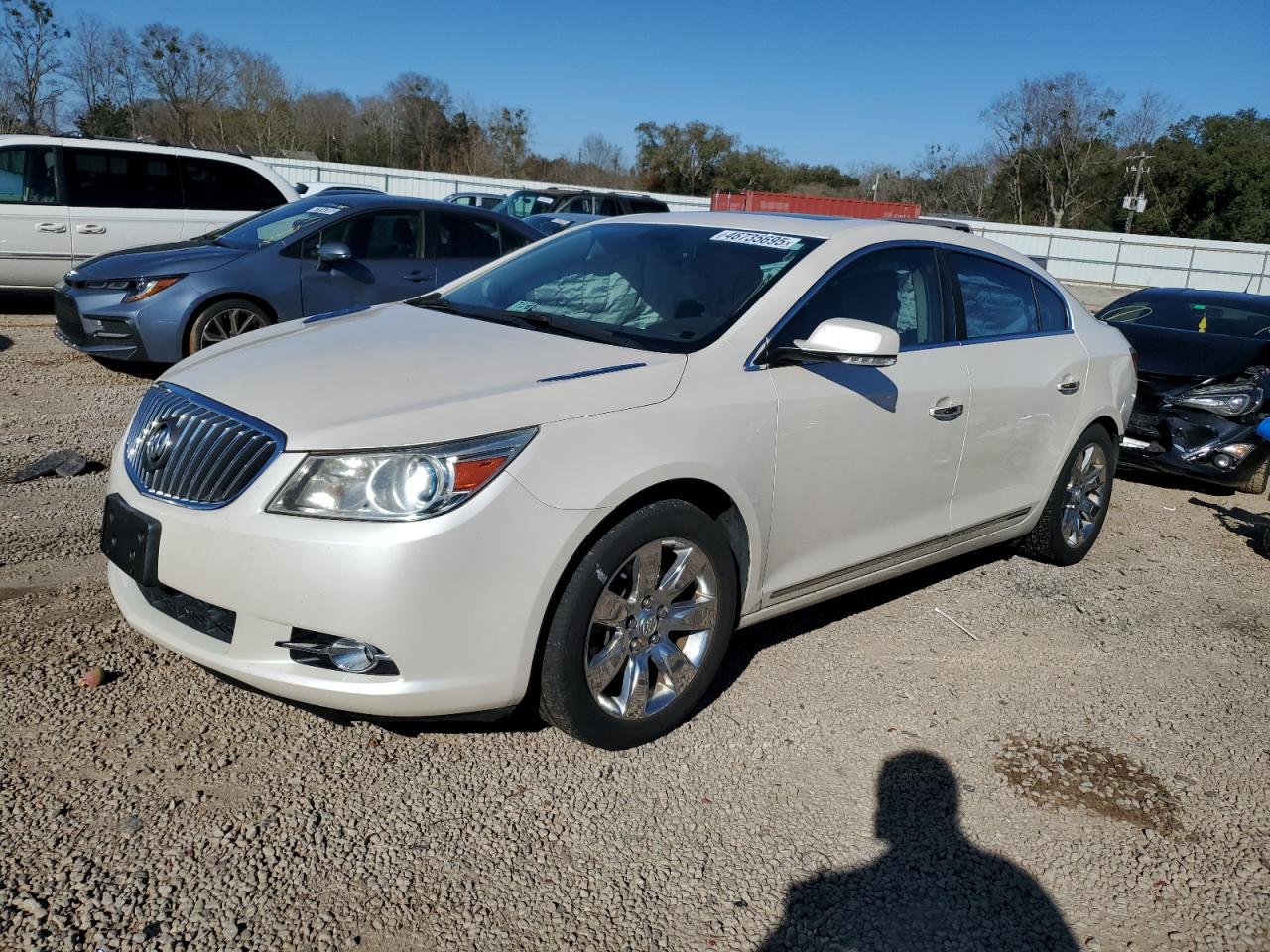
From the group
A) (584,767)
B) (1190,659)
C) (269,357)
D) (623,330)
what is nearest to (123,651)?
(269,357)

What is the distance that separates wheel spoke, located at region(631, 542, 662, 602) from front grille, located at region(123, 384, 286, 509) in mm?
1087

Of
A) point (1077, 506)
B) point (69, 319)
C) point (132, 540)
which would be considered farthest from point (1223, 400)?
point (69, 319)

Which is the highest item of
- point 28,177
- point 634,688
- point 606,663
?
point 28,177

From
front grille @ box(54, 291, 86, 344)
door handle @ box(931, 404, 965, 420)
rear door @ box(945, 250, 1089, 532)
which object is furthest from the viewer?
front grille @ box(54, 291, 86, 344)

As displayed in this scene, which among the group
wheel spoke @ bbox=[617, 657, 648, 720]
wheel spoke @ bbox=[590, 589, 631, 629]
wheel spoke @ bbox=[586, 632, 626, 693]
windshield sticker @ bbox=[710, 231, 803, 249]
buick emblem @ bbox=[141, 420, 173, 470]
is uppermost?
windshield sticker @ bbox=[710, 231, 803, 249]

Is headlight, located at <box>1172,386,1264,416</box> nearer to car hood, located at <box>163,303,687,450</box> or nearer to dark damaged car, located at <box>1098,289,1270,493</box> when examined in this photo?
dark damaged car, located at <box>1098,289,1270,493</box>

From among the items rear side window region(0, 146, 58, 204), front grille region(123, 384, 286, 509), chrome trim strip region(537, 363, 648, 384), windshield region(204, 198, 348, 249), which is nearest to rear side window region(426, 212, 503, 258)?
windshield region(204, 198, 348, 249)

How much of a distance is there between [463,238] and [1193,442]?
591 cm

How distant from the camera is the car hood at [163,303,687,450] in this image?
2.81m

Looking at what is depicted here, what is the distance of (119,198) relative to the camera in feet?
33.4

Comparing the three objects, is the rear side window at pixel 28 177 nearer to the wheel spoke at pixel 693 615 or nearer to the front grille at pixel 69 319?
the front grille at pixel 69 319

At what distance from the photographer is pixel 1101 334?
5.45 meters

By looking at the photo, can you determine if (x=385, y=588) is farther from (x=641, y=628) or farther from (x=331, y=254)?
(x=331, y=254)

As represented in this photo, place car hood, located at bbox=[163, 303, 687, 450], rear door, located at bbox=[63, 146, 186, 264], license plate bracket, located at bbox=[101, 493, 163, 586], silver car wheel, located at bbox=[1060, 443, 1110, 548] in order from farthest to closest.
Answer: rear door, located at bbox=[63, 146, 186, 264], silver car wheel, located at bbox=[1060, 443, 1110, 548], license plate bracket, located at bbox=[101, 493, 163, 586], car hood, located at bbox=[163, 303, 687, 450]
